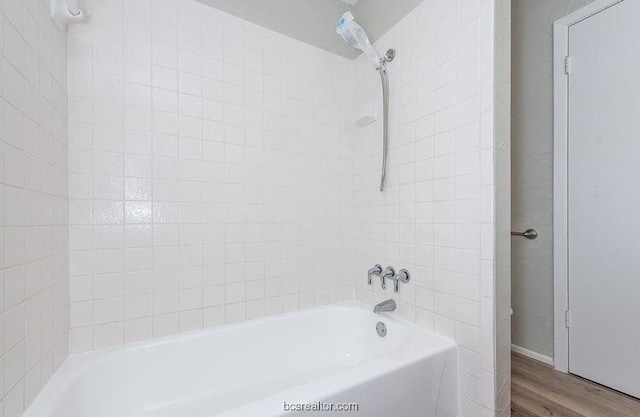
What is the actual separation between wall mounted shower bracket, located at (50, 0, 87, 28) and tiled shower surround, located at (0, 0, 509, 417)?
0.06 meters

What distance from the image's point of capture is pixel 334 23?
74.2 inches

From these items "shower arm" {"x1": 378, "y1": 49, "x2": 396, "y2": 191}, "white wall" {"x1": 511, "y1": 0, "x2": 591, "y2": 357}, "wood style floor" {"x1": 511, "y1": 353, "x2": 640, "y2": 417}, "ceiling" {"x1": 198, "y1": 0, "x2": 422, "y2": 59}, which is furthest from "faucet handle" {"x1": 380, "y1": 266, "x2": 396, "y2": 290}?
"ceiling" {"x1": 198, "y1": 0, "x2": 422, "y2": 59}

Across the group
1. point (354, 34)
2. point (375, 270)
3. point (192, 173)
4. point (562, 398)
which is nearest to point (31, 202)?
point (192, 173)

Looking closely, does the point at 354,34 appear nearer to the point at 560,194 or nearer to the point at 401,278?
the point at 401,278

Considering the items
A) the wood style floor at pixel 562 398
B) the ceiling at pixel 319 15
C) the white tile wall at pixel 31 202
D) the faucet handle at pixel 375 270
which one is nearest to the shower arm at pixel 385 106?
the ceiling at pixel 319 15

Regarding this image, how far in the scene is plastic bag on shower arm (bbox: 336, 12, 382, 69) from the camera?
1.49 metres

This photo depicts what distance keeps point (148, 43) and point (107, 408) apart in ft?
5.23

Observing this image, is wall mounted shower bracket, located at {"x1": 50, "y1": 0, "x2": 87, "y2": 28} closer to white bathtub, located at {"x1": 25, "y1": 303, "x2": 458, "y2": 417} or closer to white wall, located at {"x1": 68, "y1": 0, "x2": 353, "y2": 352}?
white wall, located at {"x1": 68, "y1": 0, "x2": 353, "y2": 352}

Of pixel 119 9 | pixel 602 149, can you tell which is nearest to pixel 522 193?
pixel 602 149

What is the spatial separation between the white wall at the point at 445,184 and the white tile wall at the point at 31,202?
1483 millimetres

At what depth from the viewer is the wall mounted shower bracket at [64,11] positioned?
3.46 feet

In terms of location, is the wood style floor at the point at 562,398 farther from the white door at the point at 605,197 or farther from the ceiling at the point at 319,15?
the ceiling at the point at 319,15

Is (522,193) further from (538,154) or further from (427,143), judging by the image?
(427,143)

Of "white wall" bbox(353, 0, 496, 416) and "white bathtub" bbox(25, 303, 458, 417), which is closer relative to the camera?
"white bathtub" bbox(25, 303, 458, 417)
